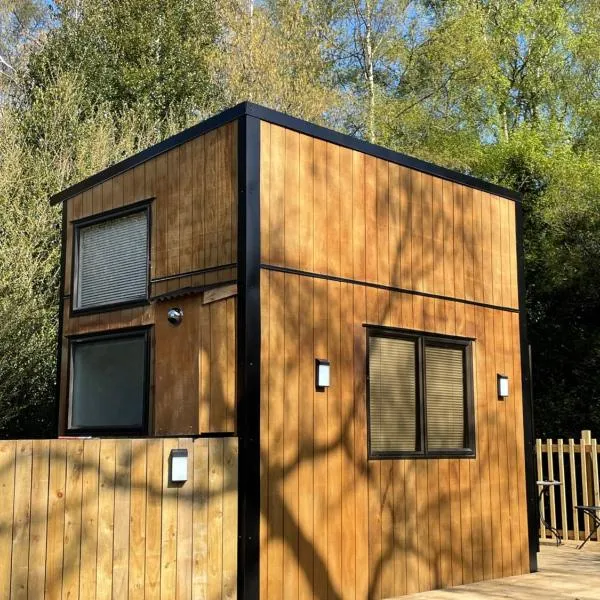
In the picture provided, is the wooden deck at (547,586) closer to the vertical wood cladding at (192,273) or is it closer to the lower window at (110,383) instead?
the vertical wood cladding at (192,273)

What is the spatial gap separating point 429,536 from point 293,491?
1.62 m

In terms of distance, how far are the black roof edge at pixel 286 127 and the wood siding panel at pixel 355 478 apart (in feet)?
3.75

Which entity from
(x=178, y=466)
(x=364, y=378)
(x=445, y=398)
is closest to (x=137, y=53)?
(x=445, y=398)

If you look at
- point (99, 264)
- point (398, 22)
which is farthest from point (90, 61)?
point (99, 264)

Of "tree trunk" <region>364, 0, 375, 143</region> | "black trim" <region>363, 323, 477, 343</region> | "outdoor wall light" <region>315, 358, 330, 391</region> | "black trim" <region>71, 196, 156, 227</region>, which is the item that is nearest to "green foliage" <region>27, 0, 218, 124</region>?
"tree trunk" <region>364, 0, 375, 143</region>

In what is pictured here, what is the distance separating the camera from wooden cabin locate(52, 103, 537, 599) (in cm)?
566

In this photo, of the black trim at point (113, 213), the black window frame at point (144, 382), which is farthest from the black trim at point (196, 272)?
the black trim at point (113, 213)

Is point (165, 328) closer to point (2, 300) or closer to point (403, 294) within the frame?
point (403, 294)

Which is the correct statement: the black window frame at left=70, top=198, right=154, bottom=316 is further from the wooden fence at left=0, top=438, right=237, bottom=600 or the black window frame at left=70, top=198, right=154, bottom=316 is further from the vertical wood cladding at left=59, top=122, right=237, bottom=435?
the wooden fence at left=0, top=438, right=237, bottom=600

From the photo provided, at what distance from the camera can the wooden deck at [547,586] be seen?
20.5ft

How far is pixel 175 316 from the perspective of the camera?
6215 millimetres

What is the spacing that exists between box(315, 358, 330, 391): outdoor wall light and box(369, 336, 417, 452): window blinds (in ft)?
1.83

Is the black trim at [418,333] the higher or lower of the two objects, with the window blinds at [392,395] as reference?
higher

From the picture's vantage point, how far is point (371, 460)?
627 centimetres
